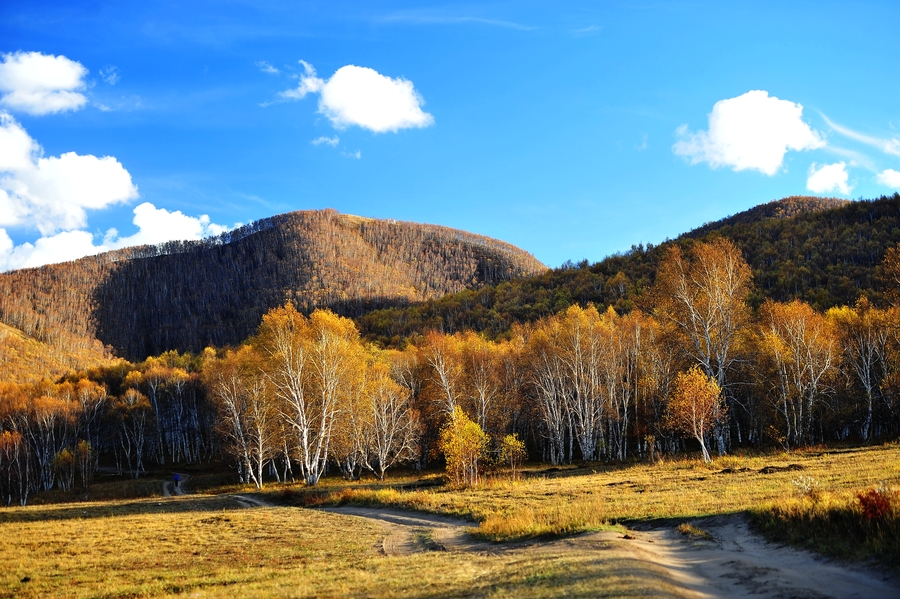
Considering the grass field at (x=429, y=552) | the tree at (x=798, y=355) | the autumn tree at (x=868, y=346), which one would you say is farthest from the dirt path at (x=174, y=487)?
the autumn tree at (x=868, y=346)

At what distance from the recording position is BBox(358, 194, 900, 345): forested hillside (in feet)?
339

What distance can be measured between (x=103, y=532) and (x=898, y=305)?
5437 centimetres

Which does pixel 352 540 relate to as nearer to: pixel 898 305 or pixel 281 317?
pixel 281 317

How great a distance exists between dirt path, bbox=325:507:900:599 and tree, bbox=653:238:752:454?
2548cm

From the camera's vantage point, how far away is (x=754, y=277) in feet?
376

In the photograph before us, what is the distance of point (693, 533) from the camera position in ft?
51.0

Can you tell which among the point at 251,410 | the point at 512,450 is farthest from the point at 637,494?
the point at 251,410

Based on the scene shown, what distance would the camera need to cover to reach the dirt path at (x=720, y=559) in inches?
387

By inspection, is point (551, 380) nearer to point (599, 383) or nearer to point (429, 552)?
point (599, 383)

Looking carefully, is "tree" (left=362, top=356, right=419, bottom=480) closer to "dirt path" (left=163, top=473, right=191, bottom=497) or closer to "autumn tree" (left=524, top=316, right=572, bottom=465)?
"autumn tree" (left=524, top=316, right=572, bottom=465)

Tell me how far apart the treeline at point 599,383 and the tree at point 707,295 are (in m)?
0.12

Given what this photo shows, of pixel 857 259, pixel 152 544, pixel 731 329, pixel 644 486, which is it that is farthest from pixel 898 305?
pixel 857 259

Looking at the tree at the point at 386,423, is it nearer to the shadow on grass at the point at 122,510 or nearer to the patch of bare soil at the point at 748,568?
the shadow on grass at the point at 122,510

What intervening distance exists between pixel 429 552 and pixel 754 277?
116 m
